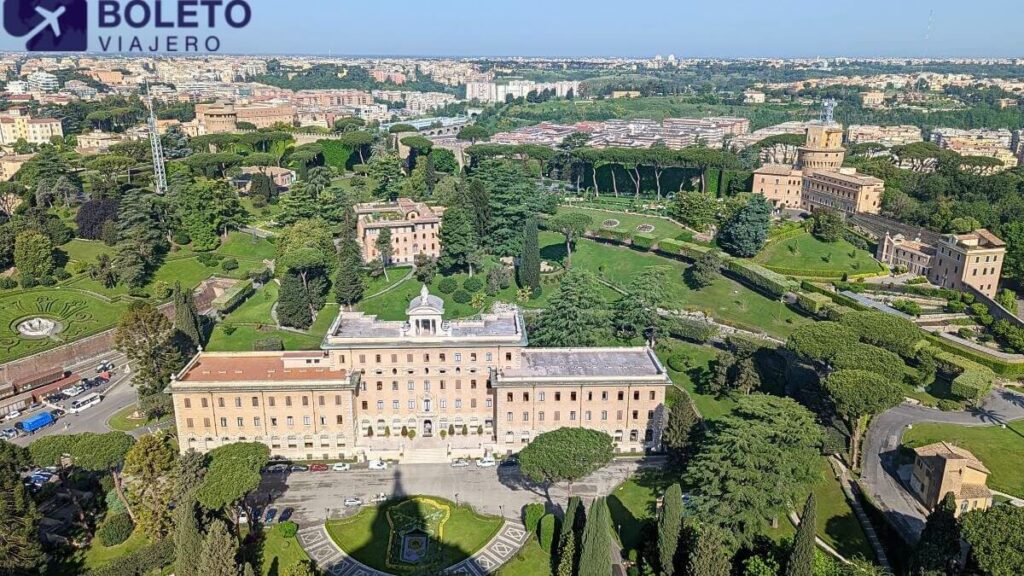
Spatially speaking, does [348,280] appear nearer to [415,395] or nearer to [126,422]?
[126,422]

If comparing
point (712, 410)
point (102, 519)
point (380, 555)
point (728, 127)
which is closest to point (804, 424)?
point (712, 410)

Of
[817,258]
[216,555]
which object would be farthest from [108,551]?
[817,258]

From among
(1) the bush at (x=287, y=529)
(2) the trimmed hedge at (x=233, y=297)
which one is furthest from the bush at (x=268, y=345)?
(1) the bush at (x=287, y=529)

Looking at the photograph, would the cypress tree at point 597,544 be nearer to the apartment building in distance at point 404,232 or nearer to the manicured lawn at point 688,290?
the manicured lawn at point 688,290

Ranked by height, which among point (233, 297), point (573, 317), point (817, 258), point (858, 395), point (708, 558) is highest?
point (817, 258)

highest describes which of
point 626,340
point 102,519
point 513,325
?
point 513,325

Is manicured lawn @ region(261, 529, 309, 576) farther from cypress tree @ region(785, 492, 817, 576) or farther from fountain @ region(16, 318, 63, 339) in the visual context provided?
fountain @ region(16, 318, 63, 339)

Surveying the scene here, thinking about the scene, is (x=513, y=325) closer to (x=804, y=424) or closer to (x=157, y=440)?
(x=804, y=424)
